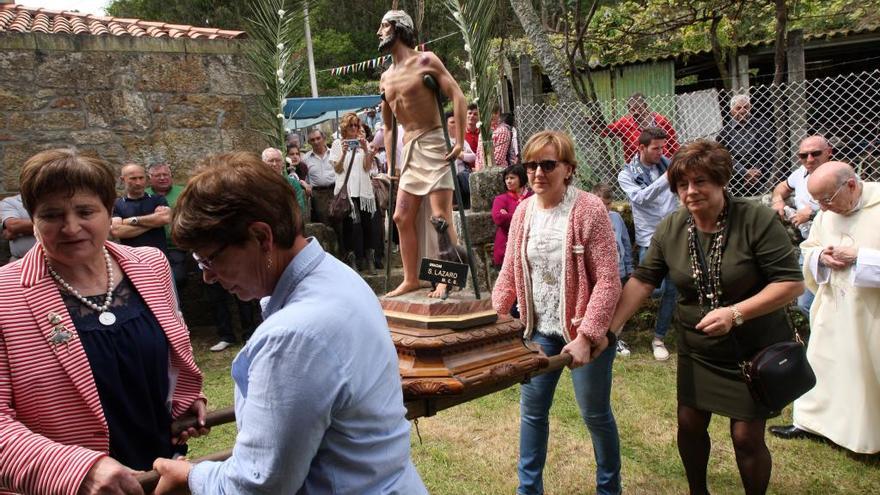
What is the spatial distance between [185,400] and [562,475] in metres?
2.18

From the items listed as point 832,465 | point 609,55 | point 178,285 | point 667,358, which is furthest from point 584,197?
point 609,55

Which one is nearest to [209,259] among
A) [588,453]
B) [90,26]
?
[588,453]

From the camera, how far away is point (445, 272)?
92.7 inches

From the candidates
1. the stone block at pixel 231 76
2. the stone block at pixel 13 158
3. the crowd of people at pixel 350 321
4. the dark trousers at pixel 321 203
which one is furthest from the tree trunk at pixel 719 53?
the stone block at pixel 13 158

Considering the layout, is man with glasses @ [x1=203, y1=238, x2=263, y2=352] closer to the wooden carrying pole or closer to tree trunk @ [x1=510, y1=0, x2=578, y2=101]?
tree trunk @ [x1=510, y1=0, x2=578, y2=101]

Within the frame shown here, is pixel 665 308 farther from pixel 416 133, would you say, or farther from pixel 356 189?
pixel 416 133

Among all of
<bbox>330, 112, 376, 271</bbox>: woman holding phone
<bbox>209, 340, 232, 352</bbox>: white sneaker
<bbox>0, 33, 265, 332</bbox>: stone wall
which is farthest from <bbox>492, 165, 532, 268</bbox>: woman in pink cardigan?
<bbox>0, 33, 265, 332</bbox>: stone wall

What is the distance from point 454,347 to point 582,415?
1.05 metres

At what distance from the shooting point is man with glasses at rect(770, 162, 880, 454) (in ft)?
10.8

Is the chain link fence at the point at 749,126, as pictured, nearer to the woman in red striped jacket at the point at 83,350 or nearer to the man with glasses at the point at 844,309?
the man with glasses at the point at 844,309

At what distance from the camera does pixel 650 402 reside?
4395 millimetres

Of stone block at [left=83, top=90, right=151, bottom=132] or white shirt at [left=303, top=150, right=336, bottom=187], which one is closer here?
stone block at [left=83, top=90, right=151, bottom=132]

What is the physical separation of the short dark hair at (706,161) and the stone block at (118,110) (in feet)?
17.6

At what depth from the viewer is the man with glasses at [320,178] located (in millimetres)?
6945
